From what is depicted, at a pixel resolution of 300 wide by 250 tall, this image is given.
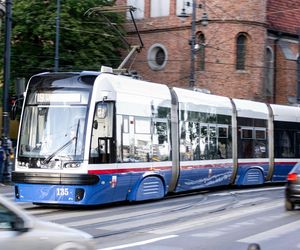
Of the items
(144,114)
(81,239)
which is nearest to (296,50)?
(144,114)

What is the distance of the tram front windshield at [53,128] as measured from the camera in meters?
14.2

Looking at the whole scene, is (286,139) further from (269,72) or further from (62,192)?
(269,72)

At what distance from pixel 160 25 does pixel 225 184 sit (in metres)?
25.6

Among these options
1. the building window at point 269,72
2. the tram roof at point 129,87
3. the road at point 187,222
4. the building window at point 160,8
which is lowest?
the road at point 187,222

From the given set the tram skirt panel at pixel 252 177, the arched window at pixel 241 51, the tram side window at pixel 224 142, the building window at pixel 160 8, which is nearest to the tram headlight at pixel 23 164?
the tram side window at pixel 224 142

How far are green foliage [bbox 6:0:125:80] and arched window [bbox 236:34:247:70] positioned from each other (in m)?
8.85

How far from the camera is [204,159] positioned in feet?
63.2

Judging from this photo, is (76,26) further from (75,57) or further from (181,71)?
(181,71)

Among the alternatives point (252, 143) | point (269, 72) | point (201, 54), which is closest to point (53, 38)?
point (201, 54)

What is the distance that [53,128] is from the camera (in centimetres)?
1445

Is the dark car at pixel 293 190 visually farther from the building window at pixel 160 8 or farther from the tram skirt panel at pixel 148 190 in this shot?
the building window at pixel 160 8

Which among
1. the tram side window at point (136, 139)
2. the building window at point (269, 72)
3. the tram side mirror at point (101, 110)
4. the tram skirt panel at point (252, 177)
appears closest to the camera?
the tram side mirror at point (101, 110)

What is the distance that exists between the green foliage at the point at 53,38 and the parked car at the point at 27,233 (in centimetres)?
3343

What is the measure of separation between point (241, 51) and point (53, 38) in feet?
42.5
